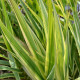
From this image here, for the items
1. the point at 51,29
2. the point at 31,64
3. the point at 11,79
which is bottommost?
the point at 11,79

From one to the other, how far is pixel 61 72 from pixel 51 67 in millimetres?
46

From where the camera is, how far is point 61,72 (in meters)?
0.49

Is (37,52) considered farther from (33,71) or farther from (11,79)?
(11,79)

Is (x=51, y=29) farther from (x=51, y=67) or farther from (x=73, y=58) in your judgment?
(x=73, y=58)

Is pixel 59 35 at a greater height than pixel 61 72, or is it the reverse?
pixel 59 35

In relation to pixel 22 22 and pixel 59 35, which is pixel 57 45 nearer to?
pixel 59 35

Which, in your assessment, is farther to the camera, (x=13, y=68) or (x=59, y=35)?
(x=13, y=68)

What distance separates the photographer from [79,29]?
688 millimetres

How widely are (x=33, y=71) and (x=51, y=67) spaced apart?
0.20 ft

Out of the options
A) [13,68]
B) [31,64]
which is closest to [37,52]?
[31,64]

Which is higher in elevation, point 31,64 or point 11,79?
point 31,64

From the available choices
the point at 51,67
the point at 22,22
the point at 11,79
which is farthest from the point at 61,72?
the point at 11,79

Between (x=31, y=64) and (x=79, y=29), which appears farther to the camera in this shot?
(x=79, y=29)

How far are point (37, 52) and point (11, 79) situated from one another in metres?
0.27
